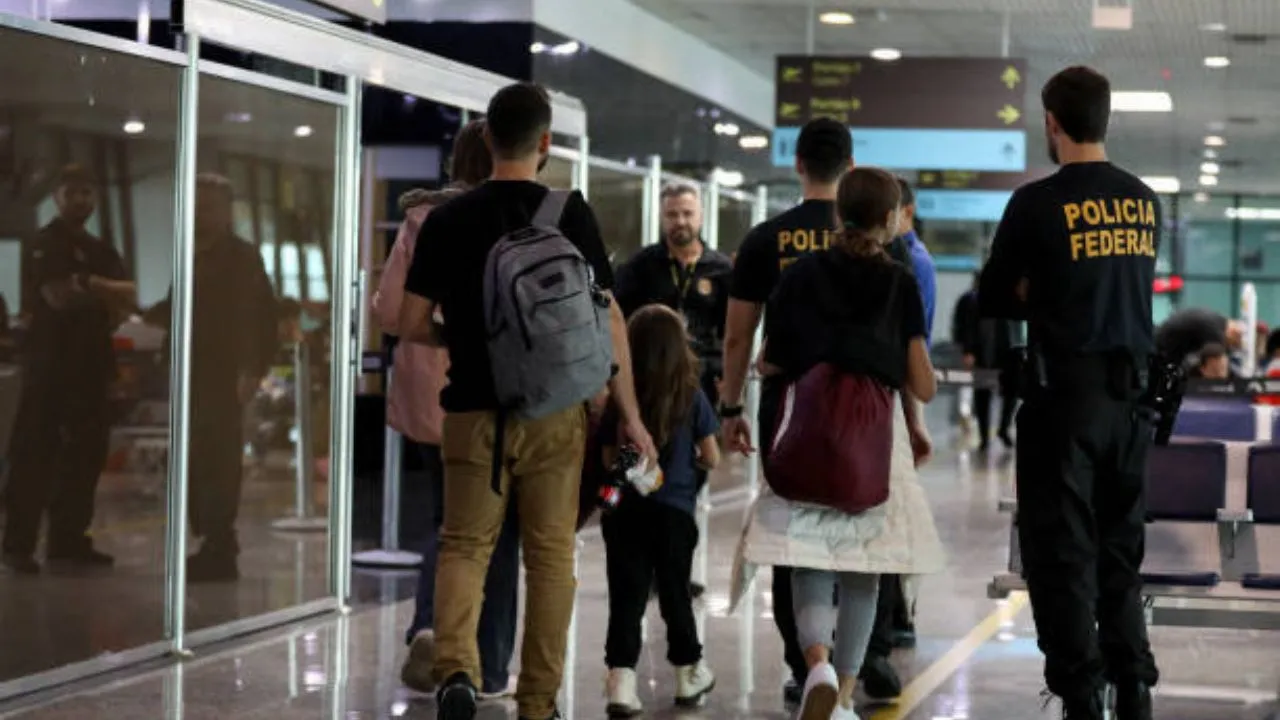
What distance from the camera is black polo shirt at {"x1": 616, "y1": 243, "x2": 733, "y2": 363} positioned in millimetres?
8969

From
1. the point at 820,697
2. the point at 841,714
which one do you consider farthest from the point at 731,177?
the point at 820,697

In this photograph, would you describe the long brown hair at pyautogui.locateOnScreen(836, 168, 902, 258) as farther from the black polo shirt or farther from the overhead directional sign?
the overhead directional sign

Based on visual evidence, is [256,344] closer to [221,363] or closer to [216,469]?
[221,363]

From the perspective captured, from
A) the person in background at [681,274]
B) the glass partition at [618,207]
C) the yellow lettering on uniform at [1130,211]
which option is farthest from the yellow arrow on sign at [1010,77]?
the yellow lettering on uniform at [1130,211]

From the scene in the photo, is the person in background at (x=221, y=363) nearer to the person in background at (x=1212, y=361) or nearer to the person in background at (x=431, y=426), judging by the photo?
the person in background at (x=431, y=426)

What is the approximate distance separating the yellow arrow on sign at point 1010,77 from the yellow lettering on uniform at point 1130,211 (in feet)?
35.1

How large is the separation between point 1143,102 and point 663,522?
54.7 feet

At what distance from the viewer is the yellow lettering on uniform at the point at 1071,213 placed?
5.52m

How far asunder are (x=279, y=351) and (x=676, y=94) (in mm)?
9173

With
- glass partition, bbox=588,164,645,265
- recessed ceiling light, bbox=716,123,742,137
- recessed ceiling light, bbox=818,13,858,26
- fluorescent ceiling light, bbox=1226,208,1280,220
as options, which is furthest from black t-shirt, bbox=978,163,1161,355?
fluorescent ceiling light, bbox=1226,208,1280,220

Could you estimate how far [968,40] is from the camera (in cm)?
1811

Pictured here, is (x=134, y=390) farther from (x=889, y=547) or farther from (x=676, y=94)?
(x=676, y=94)

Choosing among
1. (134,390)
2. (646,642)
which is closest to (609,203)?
(646,642)

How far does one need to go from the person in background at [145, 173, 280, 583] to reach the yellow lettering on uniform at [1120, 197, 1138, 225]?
11.1ft
